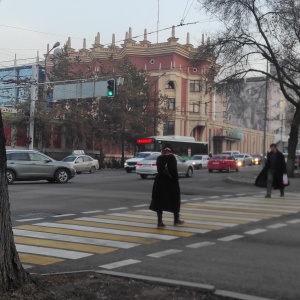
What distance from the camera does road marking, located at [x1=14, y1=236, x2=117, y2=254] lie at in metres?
7.50

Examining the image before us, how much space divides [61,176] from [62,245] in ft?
51.9

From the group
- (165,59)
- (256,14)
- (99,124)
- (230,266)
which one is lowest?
(230,266)

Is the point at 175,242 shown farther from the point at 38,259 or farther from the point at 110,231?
the point at 38,259

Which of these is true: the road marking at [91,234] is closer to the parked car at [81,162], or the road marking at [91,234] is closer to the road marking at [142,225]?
the road marking at [142,225]

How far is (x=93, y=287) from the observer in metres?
5.06

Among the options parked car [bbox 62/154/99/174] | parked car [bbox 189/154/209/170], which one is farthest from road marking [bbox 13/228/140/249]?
parked car [bbox 189/154/209/170]

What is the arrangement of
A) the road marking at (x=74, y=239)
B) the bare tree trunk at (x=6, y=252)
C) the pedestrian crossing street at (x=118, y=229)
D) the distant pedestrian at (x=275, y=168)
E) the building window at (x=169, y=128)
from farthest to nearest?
the building window at (x=169, y=128)
the distant pedestrian at (x=275, y=168)
the road marking at (x=74, y=239)
the pedestrian crossing street at (x=118, y=229)
the bare tree trunk at (x=6, y=252)

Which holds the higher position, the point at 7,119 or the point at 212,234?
the point at 7,119

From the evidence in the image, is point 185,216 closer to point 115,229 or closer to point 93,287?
point 115,229

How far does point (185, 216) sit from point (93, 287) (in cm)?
672

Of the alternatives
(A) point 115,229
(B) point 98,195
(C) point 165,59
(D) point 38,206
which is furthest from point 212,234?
(C) point 165,59

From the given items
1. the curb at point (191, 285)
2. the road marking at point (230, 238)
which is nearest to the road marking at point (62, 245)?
the curb at point (191, 285)

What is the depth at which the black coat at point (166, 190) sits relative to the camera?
31.8ft

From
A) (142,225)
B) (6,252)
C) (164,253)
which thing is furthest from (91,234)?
(6,252)
